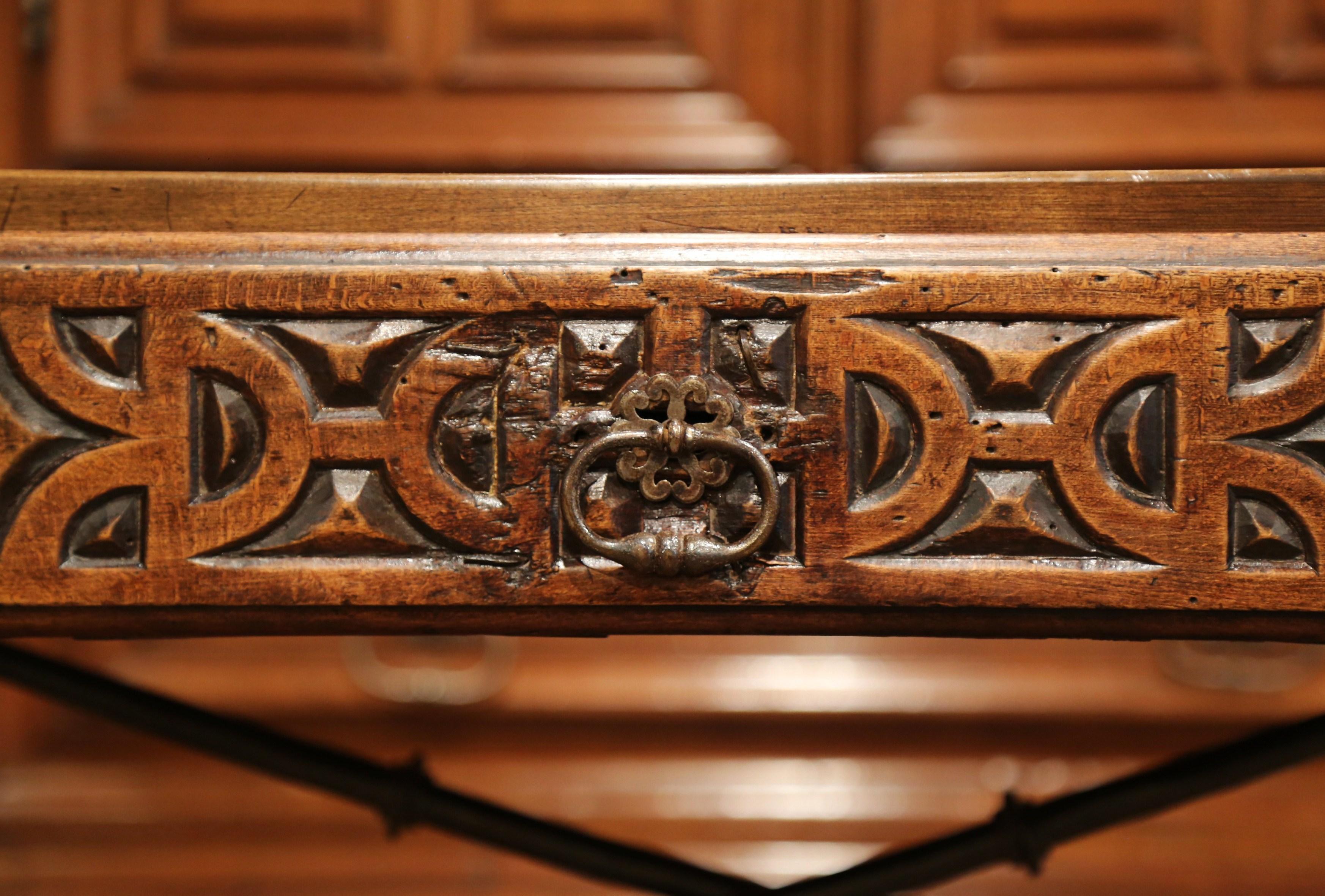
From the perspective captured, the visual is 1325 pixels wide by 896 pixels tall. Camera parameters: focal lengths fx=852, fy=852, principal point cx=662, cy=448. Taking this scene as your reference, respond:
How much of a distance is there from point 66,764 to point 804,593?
790 mm

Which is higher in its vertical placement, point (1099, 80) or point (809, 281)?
point (1099, 80)

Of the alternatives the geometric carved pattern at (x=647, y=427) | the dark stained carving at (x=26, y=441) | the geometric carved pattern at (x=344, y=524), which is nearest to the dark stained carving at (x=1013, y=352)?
the geometric carved pattern at (x=647, y=427)

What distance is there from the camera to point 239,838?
0.78 metres

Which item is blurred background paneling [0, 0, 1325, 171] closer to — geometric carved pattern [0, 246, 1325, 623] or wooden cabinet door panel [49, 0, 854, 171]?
wooden cabinet door panel [49, 0, 854, 171]

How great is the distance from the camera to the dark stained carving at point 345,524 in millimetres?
328

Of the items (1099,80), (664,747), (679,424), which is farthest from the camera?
(664,747)

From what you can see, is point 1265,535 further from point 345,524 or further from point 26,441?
point 26,441

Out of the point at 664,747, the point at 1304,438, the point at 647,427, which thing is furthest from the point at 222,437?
the point at 664,747

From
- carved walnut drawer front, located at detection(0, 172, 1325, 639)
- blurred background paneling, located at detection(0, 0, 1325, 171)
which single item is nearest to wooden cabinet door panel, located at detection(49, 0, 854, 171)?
blurred background paneling, located at detection(0, 0, 1325, 171)

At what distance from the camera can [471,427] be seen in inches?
12.9

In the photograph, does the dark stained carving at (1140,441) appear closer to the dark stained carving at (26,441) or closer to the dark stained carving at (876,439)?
the dark stained carving at (876,439)

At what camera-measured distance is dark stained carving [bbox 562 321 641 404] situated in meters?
0.33

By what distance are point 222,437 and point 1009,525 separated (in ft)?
1.00

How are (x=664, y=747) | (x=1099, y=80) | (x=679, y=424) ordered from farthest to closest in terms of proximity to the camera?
(x=664, y=747), (x=1099, y=80), (x=679, y=424)
